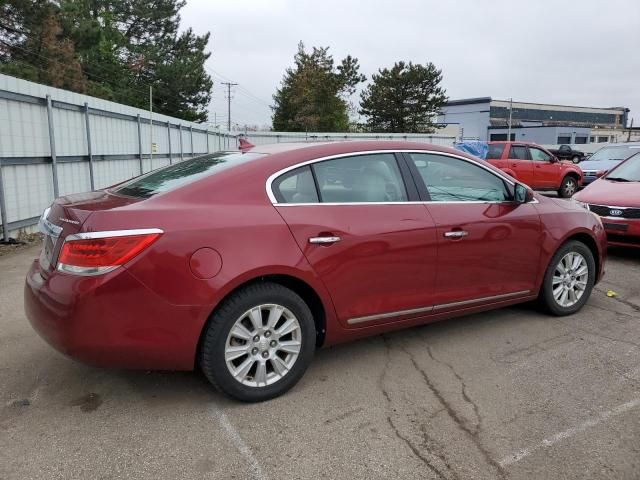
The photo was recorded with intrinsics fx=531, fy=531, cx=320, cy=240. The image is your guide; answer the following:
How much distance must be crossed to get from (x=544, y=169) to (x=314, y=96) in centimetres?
3301

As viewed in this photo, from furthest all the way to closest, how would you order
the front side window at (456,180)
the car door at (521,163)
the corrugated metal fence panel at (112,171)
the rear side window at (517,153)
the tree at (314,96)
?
the tree at (314,96) < the rear side window at (517,153) < the car door at (521,163) < the corrugated metal fence panel at (112,171) < the front side window at (456,180)

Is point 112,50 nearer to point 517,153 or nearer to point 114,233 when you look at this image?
point 517,153

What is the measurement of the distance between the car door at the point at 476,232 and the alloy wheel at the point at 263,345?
1.20 metres

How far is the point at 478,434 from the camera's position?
284 cm

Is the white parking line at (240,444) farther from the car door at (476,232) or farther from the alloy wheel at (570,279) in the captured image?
the alloy wheel at (570,279)

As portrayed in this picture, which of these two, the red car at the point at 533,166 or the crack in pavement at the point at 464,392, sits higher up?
the red car at the point at 533,166

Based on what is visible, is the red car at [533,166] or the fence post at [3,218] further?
the red car at [533,166]

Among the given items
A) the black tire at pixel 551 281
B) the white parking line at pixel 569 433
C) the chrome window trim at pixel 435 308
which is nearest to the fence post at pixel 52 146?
the chrome window trim at pixel 435 308

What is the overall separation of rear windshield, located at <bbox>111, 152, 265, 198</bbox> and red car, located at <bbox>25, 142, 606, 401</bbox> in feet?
0.07

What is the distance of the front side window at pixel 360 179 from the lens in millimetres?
3430

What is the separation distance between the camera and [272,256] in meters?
3.01

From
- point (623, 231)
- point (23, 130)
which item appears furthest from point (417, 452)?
point (23, 130)

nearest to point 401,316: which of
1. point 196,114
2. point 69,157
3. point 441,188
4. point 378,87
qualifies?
point 441,188

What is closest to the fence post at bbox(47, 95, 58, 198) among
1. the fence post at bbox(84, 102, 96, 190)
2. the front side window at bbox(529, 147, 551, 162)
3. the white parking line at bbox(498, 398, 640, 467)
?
the fence post at bbox(84, 102, 96, 190)
